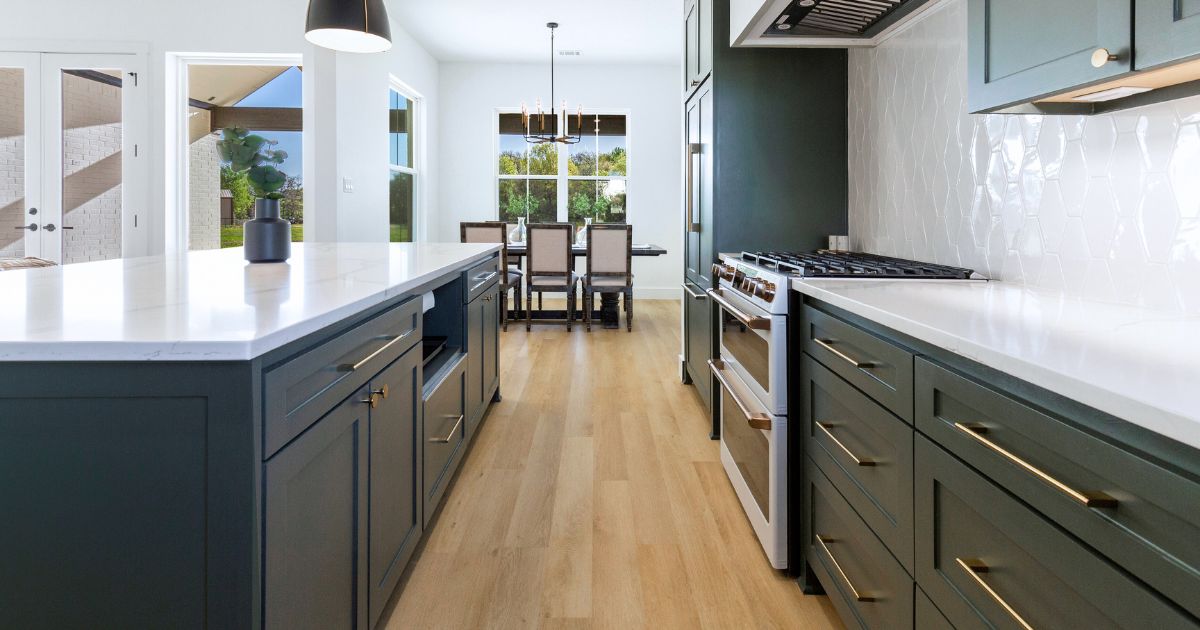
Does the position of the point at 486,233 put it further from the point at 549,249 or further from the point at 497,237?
the point at 549,249

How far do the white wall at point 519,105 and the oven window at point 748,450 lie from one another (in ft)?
19.9

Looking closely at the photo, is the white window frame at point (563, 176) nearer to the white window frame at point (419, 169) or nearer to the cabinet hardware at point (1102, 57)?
the white window frame at point (419, 169)

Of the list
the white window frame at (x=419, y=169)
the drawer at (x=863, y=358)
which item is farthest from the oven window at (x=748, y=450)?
the white window frame at (x=419, y=169)

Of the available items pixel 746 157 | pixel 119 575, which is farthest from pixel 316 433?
pixel 746 157

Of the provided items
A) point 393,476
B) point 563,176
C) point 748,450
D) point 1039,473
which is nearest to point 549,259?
point 563,176

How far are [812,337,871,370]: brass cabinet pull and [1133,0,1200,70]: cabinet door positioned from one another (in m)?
0.66

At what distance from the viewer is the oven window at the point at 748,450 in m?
2.00

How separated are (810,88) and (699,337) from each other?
1.31 metres

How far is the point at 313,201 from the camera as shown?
18.0 ft

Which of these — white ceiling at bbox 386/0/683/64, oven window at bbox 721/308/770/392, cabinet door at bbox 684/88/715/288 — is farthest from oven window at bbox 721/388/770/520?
white ceiling at bbox 386/0/683/64

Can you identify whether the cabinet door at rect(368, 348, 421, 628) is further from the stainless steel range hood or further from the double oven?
the stainless steel range hood

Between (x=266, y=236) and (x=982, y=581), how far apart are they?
6.85ft

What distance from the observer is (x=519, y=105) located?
8.47 m

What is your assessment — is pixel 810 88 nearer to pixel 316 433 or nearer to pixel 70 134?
pixel 316 433
